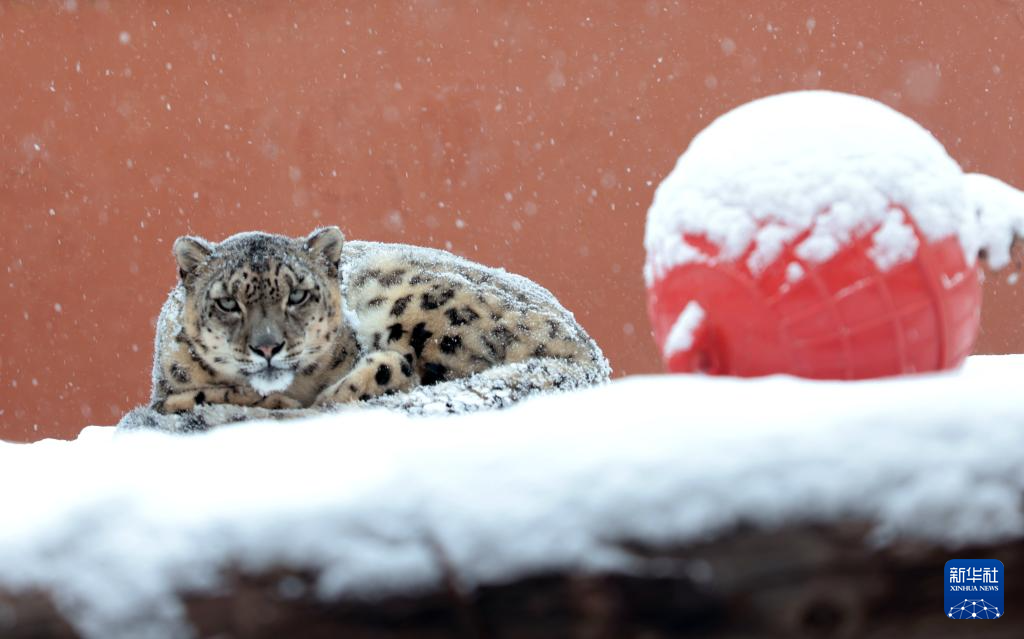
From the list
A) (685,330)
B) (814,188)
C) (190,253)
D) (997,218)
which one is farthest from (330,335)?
(997,218)

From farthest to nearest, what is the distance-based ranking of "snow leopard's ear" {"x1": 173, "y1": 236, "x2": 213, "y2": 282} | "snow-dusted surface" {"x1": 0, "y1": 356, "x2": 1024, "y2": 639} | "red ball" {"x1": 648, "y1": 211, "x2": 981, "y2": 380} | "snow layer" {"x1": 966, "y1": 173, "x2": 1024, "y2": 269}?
"snow leopard's ear" {"x1": 173, "y1": 236, "x2": 213, "y2": 282}
"snow layer" {"x1": 966, "y1": 173, "x2": 1024, "y2": 269}
"red ball" {"x1": 648, "y1": 211, "x2": 981, "y2": 380}
"snow-dusted surface" {"x1": 0, "y1": 356, "x2": 1024, "y2": 639}

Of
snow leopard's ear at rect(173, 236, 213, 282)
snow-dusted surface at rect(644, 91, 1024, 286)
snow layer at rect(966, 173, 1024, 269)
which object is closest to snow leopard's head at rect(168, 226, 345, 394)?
snow leopard's ear at rect(173, 236, 213, 282)

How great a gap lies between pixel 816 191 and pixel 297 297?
1.01m

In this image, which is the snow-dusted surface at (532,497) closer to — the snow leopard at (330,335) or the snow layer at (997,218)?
the snow layer at (997,218)

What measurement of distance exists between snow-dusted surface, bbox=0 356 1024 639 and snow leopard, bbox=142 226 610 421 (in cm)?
77

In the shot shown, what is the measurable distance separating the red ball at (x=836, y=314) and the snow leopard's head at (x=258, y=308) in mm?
844

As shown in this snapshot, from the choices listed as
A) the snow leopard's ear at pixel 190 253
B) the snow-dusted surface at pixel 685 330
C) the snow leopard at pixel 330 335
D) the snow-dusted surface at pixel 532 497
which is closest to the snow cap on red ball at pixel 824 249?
the snow-dusted surface at pixel 685 330

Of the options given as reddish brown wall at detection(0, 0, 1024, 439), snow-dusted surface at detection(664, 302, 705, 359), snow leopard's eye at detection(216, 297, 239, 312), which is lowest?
snow-dusted surface at detection(664, 302, 705, 359)

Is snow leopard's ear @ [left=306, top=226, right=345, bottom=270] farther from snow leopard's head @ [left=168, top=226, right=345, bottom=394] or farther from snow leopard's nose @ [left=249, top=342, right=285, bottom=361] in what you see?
snow leopard's nose @ [left=249, top=342, right=285, bottom=361]

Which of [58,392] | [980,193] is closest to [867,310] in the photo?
[980,193]

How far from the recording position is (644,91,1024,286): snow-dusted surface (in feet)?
3.76

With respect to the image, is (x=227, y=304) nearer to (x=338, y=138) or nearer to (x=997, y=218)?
(x=997, y=218)

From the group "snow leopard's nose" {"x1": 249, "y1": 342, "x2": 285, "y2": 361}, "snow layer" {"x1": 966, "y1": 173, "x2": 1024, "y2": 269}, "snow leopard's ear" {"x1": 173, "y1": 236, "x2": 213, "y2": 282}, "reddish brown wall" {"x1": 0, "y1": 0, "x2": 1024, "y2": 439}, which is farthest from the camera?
"reddish brown wall" {"x1": 0, "y1": 0, "x2": 1024, "y2": 439}

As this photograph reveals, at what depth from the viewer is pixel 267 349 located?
1790 mm
